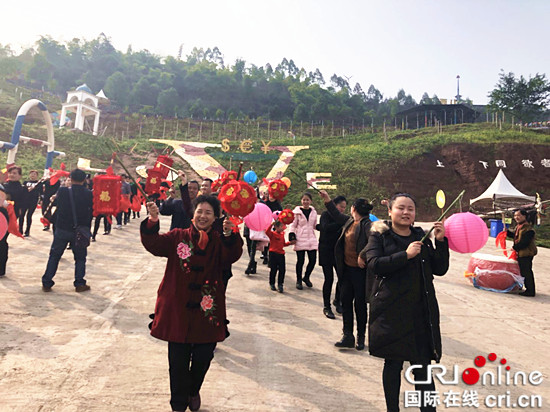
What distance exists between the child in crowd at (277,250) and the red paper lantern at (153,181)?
8.01 ft

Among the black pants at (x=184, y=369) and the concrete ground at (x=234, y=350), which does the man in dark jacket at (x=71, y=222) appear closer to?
the concrete ground at (x=234, y=350)

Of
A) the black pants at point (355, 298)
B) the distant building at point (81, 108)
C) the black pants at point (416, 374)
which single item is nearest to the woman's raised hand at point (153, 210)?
the black pants at point (416, 374)

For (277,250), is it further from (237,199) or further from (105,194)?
(105,194)

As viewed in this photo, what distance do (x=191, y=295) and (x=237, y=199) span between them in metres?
1.00

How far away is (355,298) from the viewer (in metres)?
3.92

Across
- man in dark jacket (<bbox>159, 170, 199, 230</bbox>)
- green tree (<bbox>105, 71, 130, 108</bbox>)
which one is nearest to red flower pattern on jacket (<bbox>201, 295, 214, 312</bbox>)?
man in dark jacket (<bbox>159, 170, 199, 230</bbox>)

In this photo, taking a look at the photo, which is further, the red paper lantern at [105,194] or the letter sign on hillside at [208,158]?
the letter sign on hillside at [208,158]

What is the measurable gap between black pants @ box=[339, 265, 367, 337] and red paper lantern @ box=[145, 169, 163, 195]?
14.5ft

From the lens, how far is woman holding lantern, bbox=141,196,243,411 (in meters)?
2.35

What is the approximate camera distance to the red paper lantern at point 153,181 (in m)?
6.80

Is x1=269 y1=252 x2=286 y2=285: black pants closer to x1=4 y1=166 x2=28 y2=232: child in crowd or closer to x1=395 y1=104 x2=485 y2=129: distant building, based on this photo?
x1=4 y1=166 x2=28 y2=232: child in crowd

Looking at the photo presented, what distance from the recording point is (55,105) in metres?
55.1

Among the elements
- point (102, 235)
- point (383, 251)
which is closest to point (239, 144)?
point (102, 235)

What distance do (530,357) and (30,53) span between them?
107506 millimetres
